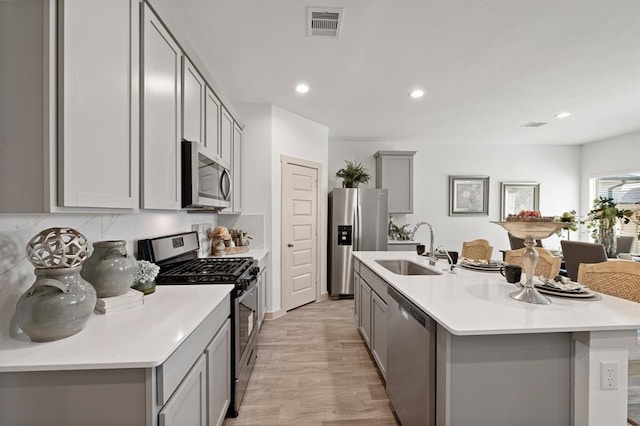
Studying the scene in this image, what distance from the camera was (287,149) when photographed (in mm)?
3928

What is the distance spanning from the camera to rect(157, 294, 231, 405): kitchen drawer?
0.97 metres

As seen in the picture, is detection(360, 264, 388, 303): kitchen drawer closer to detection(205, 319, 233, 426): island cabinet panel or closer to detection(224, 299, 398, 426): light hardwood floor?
detection(224, 299, 398, 426): light hardwood floor

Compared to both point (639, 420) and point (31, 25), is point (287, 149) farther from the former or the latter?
point (639, 420)

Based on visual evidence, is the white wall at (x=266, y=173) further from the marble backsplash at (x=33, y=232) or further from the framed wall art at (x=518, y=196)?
the framed wall art at (x=518, y=196)

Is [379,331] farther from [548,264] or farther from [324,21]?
[324,21]

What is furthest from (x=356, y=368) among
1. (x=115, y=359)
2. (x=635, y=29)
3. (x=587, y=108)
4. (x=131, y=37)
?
(x=587, y=108)

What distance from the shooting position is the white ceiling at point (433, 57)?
193cm

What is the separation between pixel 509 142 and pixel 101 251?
6.44m

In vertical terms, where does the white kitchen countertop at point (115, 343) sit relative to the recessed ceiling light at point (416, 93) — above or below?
below

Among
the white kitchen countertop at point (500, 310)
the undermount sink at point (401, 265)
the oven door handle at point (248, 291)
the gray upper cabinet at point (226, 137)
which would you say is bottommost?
the oven door handle at point (248, 291)

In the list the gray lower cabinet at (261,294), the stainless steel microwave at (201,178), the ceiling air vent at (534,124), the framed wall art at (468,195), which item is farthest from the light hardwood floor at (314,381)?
the ceiling air vent at (534,124)

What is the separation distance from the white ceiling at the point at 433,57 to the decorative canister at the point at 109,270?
163 centimetres

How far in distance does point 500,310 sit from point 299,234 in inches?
118

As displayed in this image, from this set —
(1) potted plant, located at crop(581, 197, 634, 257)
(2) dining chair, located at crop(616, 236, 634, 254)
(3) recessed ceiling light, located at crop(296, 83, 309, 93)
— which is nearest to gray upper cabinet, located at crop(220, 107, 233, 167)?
(3) recessed ceiling light, located at crop(296, 83, 309, 93)
